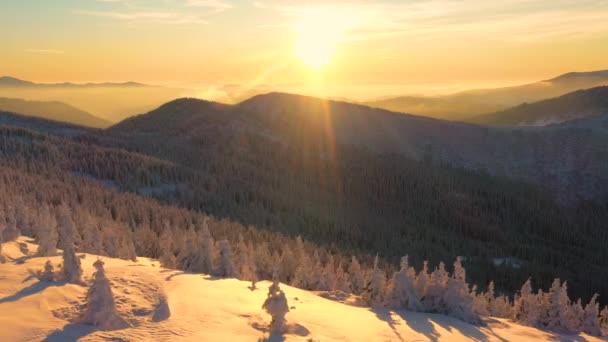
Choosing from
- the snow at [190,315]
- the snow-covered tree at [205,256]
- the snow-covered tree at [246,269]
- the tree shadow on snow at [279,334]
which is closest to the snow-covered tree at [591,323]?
the snow at [190,315]

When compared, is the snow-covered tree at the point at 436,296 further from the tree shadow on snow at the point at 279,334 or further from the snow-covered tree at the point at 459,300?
the tree shadow on snow at the point at 279,334

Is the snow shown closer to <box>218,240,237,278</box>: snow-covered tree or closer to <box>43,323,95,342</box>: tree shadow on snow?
<box>43,323,95,342</box>: tree shadow on snow

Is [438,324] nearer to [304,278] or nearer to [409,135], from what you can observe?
[304,278]

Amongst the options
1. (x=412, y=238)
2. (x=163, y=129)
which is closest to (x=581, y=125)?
(x=412, y=238)

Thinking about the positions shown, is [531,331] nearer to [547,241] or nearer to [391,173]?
[547,241]

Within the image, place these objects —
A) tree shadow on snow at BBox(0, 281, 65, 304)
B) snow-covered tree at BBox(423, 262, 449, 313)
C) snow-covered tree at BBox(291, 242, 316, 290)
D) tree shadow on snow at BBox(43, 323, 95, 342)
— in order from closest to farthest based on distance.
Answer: tree shadow on snow at BBox(43, 323, 95, 342), tree shadow on snow at BBox(0, 281, 65, 304), snow-covered tree at BBox(423, 262, 449, 313), snow-covered tree at BBox(291, 242, 316, 290)

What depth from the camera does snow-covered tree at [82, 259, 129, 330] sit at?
47.6 feet

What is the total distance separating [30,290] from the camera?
16.5 m

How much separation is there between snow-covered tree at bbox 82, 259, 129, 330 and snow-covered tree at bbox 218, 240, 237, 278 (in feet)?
39.0

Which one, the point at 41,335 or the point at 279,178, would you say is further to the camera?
the point at 279,178

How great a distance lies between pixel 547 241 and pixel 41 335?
350ft

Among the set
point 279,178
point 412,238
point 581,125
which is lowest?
point 412,238

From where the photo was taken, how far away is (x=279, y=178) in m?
99.4

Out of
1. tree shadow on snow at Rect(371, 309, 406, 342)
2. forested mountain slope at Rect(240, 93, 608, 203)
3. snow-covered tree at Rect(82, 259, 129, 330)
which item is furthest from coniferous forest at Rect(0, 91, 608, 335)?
snow-covered tree at Rect(82, 259, 129, 330)
